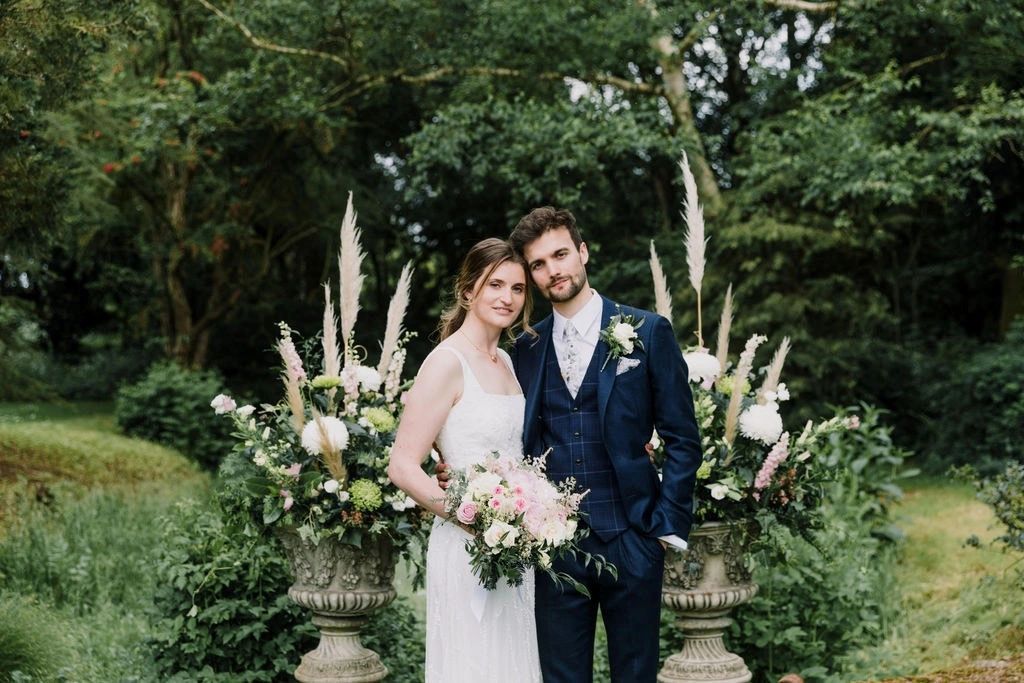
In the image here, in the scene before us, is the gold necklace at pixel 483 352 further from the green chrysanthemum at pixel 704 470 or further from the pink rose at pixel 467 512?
the green chrysanthemum at pixel 704 470

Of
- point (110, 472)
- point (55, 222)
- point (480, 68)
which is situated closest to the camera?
point (55, 222)

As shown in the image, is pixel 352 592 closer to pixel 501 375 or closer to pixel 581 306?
pixel 501 375

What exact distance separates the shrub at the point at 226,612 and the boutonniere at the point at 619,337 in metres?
2.13

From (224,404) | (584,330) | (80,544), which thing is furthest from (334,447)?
(80,544)

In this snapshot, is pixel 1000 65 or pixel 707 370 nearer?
pixel 707 370

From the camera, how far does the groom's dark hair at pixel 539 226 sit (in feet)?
11.5

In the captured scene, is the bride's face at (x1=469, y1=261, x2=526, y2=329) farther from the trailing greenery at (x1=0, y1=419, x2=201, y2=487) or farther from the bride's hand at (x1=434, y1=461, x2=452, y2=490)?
the trailing greenery at (x1=0, y1=419, x2=201, y2=487)

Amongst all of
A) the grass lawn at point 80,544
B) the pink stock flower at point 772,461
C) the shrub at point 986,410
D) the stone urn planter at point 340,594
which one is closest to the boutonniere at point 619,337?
the pink stock flower at point 772,461

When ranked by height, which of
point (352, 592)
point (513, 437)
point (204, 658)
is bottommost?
point (204, 658)

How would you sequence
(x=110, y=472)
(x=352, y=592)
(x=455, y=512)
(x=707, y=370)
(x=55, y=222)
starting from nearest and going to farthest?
(x=455, y=512)
(x=352, y=592)
(x=707, y=370)
(x=55, y=222)
(x=110, y=472)

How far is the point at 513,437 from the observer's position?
11.7ft

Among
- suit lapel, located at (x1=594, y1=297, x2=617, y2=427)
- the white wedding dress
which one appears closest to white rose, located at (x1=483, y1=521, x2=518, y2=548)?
the white wedding dress

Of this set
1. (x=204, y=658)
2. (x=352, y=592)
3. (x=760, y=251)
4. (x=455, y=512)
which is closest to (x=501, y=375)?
(x=455, y=512)

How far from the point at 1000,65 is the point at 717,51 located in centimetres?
485
